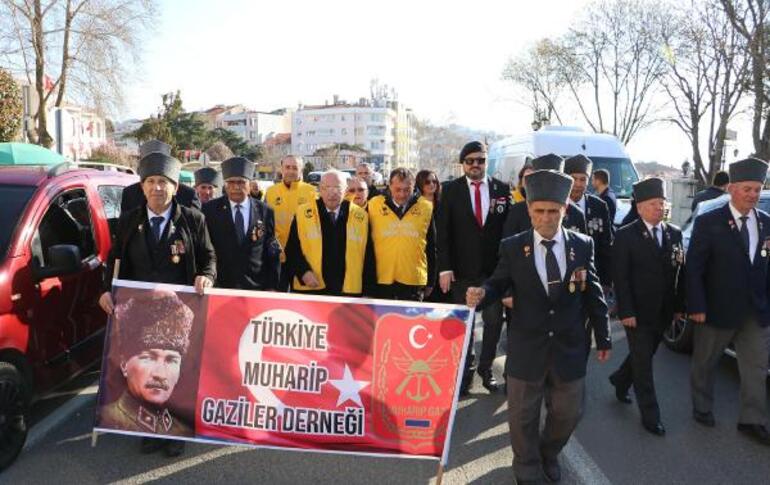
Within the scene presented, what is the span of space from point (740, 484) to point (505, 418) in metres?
1.61

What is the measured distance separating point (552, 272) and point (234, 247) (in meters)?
2.56

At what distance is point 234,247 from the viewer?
4941 mm

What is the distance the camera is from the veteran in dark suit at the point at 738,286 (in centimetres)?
448

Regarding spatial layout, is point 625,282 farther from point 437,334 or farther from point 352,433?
point 352,433

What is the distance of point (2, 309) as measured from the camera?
12.2 ft

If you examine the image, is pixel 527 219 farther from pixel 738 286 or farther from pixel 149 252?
pixel 149 252

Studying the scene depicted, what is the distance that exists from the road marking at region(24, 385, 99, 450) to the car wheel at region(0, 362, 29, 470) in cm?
28

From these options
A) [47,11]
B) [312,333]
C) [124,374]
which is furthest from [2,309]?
[47,11]

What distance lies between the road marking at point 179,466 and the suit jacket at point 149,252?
45.1 inches

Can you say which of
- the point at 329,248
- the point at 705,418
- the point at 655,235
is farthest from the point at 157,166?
the point at 705,418

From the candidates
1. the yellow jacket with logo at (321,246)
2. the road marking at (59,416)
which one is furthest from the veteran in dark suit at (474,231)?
the road marking at (59,416)

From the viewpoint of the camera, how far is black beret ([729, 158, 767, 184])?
446 cm

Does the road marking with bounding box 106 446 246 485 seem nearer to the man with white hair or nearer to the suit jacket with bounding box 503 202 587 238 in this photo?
the man with white hair

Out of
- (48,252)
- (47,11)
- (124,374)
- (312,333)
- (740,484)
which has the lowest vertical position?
(740,484)
